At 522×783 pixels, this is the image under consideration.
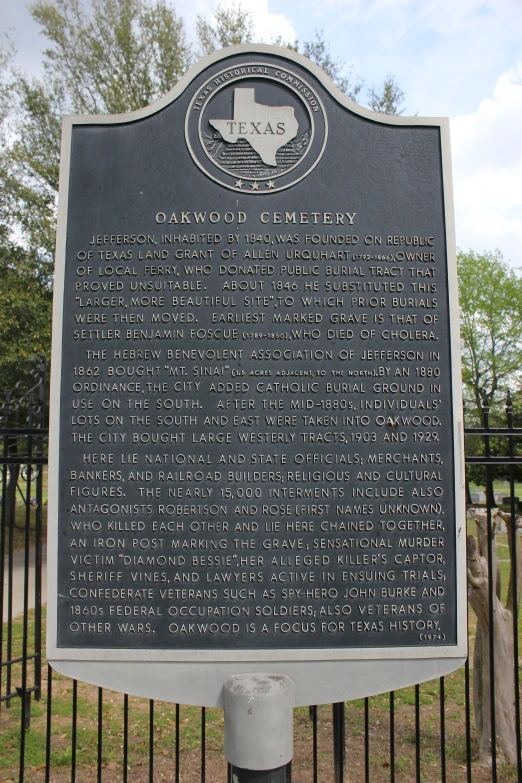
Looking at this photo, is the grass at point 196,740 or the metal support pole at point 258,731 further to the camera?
the grass at point 196,740

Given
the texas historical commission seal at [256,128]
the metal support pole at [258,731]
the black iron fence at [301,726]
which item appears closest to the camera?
the metal support pole at [258,731]

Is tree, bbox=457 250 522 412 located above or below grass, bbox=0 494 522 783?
above

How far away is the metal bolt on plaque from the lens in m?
3.31

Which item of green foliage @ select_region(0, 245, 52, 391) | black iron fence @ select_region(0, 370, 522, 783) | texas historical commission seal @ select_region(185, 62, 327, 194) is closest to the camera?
texas historical commission seal @ select_region(185, 62, 327, 194)

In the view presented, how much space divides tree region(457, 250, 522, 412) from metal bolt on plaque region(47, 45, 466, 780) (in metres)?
34.4

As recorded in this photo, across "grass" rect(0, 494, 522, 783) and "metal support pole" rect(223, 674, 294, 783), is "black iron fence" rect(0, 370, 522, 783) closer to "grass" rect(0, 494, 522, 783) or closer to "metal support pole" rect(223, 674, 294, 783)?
"grass" rect(0, 494, 522, 783)

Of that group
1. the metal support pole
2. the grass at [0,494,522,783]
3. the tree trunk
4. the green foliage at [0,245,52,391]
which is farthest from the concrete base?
the green foliage at [0,245,52,391]

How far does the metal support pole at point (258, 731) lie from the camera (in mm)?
3035

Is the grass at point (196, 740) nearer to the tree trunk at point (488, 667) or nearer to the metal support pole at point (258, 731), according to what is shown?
the tree trunk at point (488, 667)

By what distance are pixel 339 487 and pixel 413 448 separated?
1.71 ft

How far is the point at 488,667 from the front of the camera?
525 cm

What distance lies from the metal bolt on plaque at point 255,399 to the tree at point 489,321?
34.4 metres

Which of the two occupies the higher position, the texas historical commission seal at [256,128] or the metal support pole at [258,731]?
the texas historical commission seal at [256,128]

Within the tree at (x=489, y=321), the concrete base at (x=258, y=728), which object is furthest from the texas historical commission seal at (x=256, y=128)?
the tree at (x=489, y=321)
